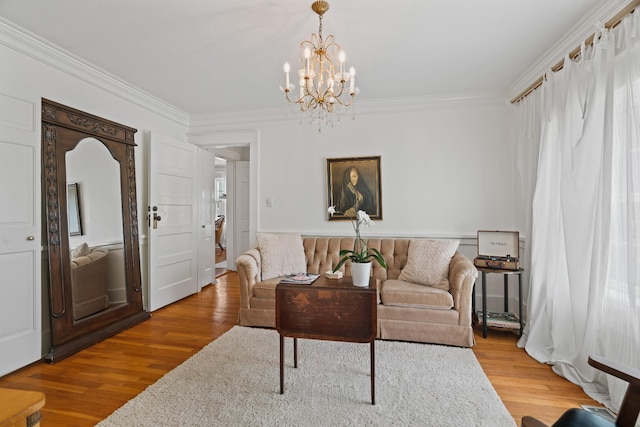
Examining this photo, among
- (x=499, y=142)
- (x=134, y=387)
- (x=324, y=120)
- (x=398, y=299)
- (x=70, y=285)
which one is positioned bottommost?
(x=134, y=387)

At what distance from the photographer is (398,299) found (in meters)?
2.75

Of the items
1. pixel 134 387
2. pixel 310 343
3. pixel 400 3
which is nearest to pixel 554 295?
pixel 310 343

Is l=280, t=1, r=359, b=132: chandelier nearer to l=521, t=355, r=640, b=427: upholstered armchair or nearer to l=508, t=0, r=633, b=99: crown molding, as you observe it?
l=508, t=0, r=633, b=99: crown molding

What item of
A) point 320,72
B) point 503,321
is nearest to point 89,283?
point 320,72

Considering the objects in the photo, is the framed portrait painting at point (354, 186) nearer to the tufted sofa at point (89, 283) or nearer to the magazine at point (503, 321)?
the magazine at point (503, 321)

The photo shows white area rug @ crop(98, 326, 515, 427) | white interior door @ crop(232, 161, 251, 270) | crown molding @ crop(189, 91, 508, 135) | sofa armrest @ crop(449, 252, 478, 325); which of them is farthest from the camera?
white interior door @ crop(232, 161, 251, 270)

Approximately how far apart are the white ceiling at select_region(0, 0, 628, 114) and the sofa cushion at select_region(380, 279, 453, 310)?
2.07m

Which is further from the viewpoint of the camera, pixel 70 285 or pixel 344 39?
pixel 70 285

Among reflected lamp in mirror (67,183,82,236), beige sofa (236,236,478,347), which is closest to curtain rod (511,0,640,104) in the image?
beige sofa (236,236,478,347)

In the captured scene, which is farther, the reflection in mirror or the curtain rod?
the reflection in mirror

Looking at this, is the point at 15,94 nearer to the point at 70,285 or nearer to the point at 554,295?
the point at 70,285

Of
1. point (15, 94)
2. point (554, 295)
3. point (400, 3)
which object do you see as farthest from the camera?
point (554, 295)

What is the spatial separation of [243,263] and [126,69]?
7.17ft

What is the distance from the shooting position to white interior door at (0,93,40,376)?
220 cm
